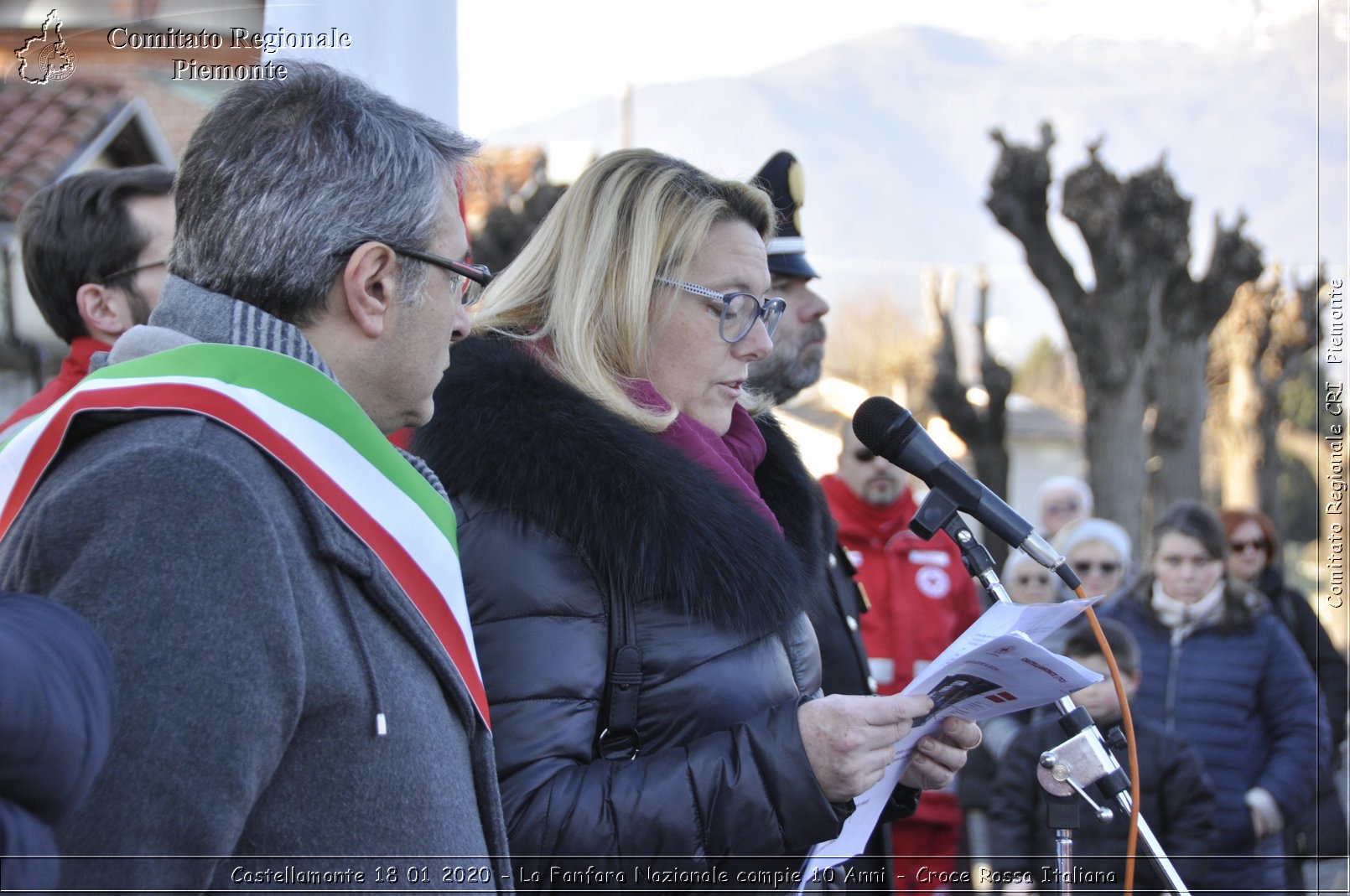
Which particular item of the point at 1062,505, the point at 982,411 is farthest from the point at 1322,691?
the point at 982,411

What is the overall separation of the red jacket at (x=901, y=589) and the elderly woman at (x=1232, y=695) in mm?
681

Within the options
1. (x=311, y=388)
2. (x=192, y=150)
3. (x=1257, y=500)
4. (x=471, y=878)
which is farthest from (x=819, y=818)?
(x=1257, y=500)

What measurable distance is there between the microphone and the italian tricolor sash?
2.71 ft

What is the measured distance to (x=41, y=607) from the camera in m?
1.04

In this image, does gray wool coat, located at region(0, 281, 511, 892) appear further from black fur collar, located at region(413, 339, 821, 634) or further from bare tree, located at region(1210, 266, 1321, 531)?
bare tree, located at region(1210, 266, 1321, 531)

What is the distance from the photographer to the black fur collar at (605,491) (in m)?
1.96

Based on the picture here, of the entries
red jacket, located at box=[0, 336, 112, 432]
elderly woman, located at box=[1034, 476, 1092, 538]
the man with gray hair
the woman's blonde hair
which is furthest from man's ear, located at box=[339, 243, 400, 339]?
elderly woman, located at box=[1034, 476, 1092, 538]

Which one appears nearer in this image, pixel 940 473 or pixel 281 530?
pixel 281 530

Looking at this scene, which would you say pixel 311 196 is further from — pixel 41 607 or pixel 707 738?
pixel 707 738

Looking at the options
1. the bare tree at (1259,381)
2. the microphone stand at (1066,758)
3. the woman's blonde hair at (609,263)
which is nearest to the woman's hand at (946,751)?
the microphone stand at (1066,758)

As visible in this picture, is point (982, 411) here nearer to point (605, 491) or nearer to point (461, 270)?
point (605, 491)

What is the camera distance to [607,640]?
195 centimetres

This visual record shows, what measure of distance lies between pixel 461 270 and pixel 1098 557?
13.9 ft

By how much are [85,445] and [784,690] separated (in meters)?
1.19
